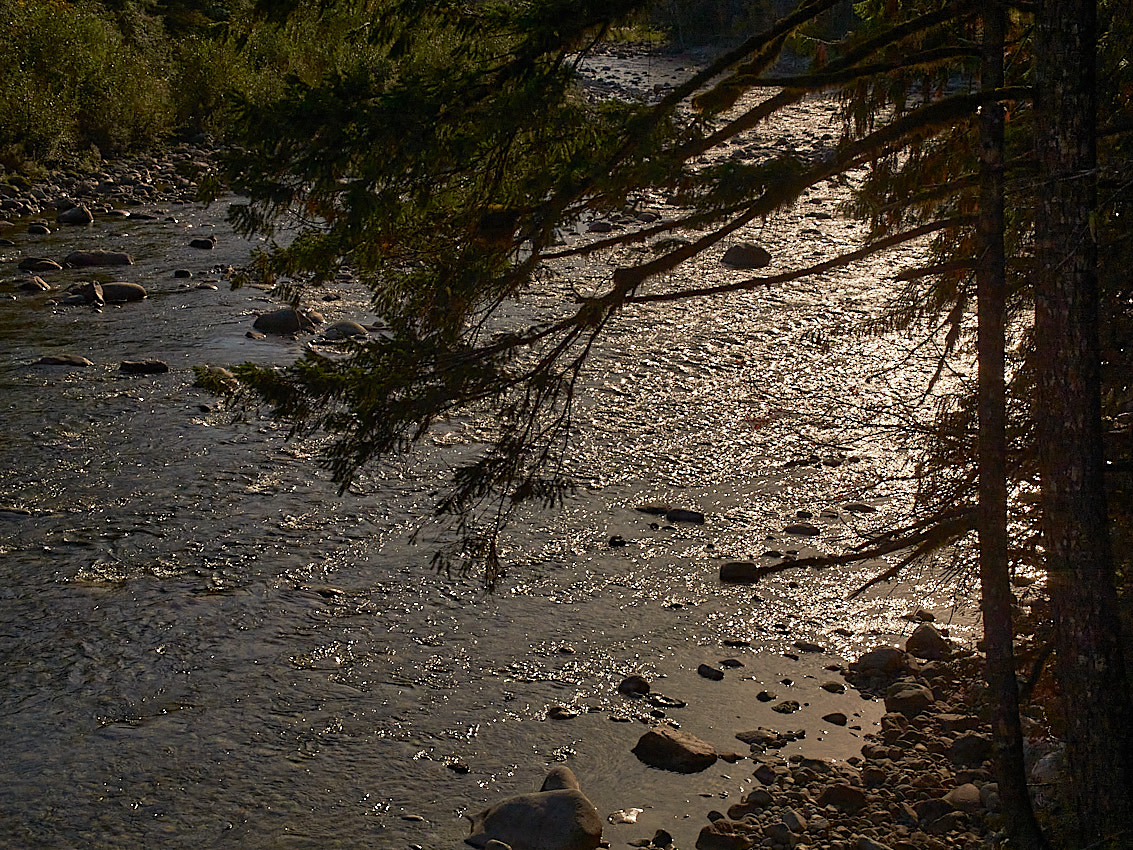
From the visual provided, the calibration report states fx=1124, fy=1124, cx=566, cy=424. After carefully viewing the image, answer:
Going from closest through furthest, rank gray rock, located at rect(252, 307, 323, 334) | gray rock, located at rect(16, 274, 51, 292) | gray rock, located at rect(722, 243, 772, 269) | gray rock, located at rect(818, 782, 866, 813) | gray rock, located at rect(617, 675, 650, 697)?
gray rock, located at rect(818, 782, 866, 813)
gray rock, located at rect(617, 675, 650, 697)
gray rock, located at rect(252, 307, 323, 334)
gray rock, located at rect(16, 274, 51, 292)
gray rock, located at rect(722, 243, 772, 269)

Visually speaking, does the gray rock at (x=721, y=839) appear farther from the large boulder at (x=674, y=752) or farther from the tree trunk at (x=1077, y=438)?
the tree trunk at (x=1077, y=438)

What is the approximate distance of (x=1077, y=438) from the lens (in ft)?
16.0

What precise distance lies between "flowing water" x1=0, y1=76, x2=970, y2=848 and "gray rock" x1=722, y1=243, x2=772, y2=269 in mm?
3768

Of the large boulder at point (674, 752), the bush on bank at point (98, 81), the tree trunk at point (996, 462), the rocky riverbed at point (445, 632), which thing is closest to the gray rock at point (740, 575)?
the rocky riverbed at point (445, 632)

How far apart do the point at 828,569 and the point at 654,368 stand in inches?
215

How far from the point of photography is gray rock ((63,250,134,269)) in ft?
59.7

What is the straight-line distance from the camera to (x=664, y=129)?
16.3ft

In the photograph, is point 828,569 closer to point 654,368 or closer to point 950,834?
point 950,834

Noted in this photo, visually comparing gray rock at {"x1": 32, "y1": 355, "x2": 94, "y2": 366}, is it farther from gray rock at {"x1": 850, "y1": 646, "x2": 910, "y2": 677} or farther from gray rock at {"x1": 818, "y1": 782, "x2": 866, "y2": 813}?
gray rock at {"x1": 818, "y1": 782, "x2": 866, "y2": 813}

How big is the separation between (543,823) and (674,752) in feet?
3.70

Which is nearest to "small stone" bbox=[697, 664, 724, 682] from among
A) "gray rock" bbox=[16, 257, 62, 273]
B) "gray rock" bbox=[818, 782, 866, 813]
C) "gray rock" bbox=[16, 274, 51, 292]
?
"gray rock" bbox=[818, 782, 866, 813]

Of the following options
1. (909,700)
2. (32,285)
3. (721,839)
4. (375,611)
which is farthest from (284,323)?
(721,839)

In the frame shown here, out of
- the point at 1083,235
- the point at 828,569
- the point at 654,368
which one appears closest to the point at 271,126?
the point at 1083,235

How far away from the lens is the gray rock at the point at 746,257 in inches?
699
